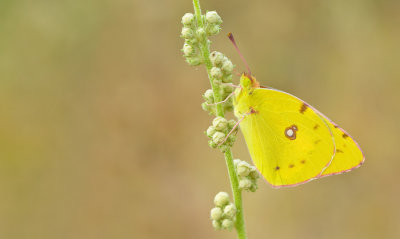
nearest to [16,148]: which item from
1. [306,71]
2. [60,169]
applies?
[60,169]

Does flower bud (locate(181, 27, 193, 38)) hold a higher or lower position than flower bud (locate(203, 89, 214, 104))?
higher

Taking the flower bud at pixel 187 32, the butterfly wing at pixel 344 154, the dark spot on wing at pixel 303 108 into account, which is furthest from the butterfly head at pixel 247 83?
the flower bud at pixel 187 32

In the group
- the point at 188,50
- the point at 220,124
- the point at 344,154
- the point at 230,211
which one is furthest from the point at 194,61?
the point at 344,154

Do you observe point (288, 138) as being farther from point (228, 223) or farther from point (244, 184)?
point (228, 223)

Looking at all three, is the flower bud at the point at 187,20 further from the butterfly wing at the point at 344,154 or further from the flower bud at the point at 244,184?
the butterfly wing at the point at 344,154

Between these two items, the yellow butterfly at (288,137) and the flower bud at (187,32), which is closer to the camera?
the flower bud at (187,32)

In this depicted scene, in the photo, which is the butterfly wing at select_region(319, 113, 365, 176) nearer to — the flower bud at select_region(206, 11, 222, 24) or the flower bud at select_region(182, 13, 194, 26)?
the flower bud at select_region(206, 11, 222, 24)

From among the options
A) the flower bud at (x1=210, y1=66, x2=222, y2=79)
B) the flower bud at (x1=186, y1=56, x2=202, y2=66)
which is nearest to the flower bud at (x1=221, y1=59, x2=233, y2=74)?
the flower bud at (x1=210, y1=66, x2=222, y2=79)

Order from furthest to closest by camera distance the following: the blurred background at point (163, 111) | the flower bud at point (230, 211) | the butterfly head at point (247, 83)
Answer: the blurred background at point (163, 111) < the butterfly head at point (247, 83) < the flower bud at point (230, 211)
